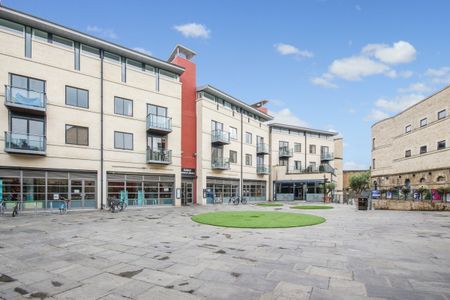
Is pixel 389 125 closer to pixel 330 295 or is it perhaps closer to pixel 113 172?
pixel 113 172

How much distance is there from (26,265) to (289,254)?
665cm

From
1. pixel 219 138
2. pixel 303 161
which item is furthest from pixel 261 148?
pixel 219 138

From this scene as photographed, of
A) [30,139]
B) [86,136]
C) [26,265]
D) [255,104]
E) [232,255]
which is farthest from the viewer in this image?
[255,104]

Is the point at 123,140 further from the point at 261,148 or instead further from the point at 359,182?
the point at 359,182

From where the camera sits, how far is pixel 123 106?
75.7 ft

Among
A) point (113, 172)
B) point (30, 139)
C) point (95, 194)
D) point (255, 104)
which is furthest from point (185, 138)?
point (255, 104)

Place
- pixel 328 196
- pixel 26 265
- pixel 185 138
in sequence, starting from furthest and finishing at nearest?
pixel 328 196 < pixel 185 138 < pixel 26 265

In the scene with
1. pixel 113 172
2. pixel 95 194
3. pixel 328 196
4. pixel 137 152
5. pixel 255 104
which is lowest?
pixel 328 196

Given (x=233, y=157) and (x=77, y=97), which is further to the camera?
(x=233, y=157)

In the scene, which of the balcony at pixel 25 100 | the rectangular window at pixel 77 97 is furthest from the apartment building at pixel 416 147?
the balcony at pixel 25 100

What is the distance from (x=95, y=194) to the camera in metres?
21.0

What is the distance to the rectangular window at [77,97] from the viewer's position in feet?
66.2

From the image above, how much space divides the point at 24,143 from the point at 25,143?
0.17 feet

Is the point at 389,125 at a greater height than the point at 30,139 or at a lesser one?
greater
